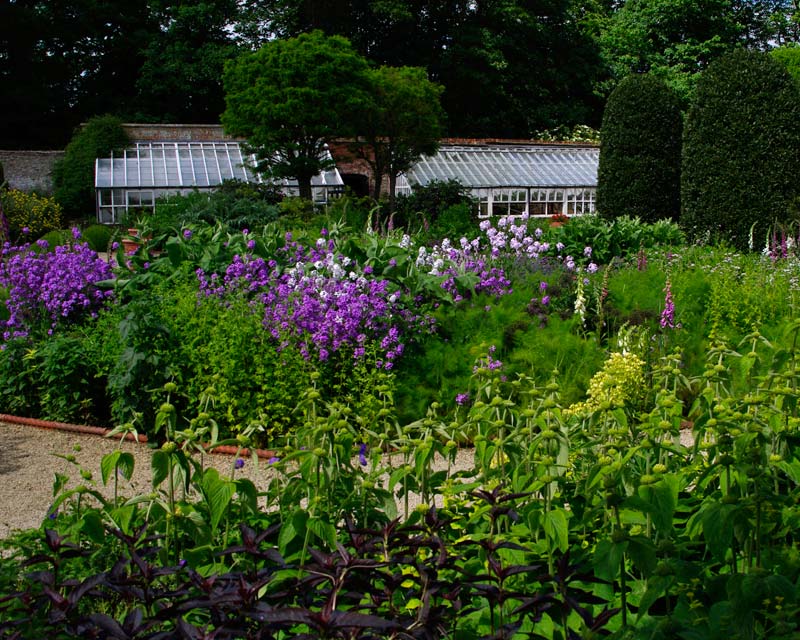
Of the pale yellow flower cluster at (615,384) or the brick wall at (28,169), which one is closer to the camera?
the pale yellow flower cluster at (615,384)

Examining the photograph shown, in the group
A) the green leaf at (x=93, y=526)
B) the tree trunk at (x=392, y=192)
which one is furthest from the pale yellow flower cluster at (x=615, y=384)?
the tree trunk at (x=392, y=192)

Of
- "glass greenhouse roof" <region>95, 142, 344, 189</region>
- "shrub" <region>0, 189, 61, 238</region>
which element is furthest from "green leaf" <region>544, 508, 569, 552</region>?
"shrub" <region>0, 189, 61, 238</region>

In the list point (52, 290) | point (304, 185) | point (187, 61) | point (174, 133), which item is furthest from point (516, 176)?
point (52, 290)

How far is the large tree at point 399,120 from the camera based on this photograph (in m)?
18.3

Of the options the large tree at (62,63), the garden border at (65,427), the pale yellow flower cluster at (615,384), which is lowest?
the garden border at (65,427)

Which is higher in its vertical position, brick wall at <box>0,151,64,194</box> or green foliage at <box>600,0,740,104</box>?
green foliage at <box>600,0,740,104</box>

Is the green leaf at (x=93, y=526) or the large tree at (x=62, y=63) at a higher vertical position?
the large tree at (x=62, y=63)

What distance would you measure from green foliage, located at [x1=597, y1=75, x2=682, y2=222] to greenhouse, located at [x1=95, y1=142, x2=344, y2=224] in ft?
24.7

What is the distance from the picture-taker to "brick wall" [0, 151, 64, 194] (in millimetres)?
24078

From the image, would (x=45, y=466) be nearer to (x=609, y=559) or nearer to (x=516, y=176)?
(x=609, y=559)

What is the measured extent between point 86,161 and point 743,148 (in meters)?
16.1

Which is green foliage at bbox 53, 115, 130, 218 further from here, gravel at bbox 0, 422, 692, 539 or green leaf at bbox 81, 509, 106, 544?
green leaf at bbox 81, 509, 106, 544

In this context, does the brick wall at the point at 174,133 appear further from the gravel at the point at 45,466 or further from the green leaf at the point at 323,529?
the green leaf at the point at 323,529

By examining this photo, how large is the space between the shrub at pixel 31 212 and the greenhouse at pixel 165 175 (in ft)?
4.44
